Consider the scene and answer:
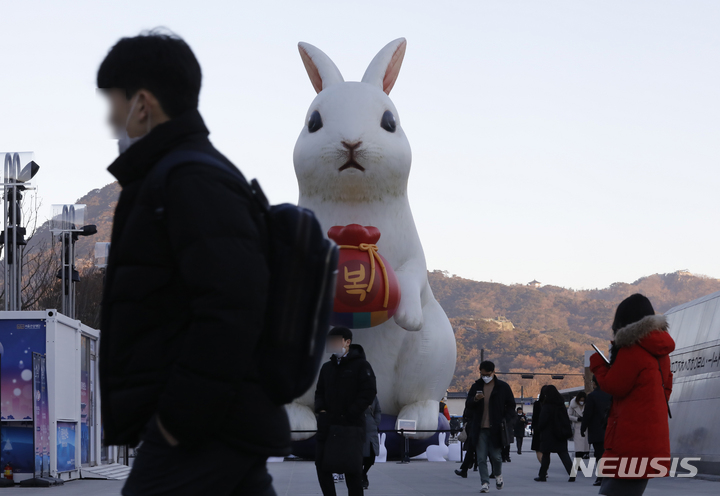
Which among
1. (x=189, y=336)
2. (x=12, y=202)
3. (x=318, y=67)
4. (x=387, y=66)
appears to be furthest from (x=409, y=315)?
(x=189, y=336)

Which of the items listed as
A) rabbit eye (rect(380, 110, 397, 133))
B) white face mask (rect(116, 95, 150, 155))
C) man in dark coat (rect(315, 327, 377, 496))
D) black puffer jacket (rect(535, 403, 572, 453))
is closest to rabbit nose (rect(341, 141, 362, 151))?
rabbit eye (rect(380, 110, 397, 133))

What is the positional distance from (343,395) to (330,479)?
0.80m

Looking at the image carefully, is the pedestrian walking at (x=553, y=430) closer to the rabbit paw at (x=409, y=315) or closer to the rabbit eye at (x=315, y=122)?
the rabbit paw at (x=409, y=315)

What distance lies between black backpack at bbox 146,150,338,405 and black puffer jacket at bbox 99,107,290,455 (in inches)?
1.7

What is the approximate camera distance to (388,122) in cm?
1439

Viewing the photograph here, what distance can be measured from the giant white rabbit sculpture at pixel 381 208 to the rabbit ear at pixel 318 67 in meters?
0.03

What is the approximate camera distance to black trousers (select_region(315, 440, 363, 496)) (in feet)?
23.6

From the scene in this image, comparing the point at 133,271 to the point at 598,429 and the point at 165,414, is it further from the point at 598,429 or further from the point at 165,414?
the point at 598,429

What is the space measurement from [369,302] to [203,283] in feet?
37.5

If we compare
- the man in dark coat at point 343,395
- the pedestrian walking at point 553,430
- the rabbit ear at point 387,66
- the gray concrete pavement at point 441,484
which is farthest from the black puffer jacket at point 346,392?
the rabbit ear at point 387,66

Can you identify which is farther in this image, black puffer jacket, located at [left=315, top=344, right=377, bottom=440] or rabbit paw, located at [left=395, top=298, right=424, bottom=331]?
rabbit paw, located at [left=395, top=298, right=424, bottom=331]

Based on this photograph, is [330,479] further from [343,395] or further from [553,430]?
[553,430]

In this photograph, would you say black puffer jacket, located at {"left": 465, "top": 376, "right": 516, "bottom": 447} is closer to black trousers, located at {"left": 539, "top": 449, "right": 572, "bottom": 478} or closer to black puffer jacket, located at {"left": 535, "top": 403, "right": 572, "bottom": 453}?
black trousers, located at {"left": 539, "top": 449, "right": 572, "bottom": 478}

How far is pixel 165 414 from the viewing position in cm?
229
